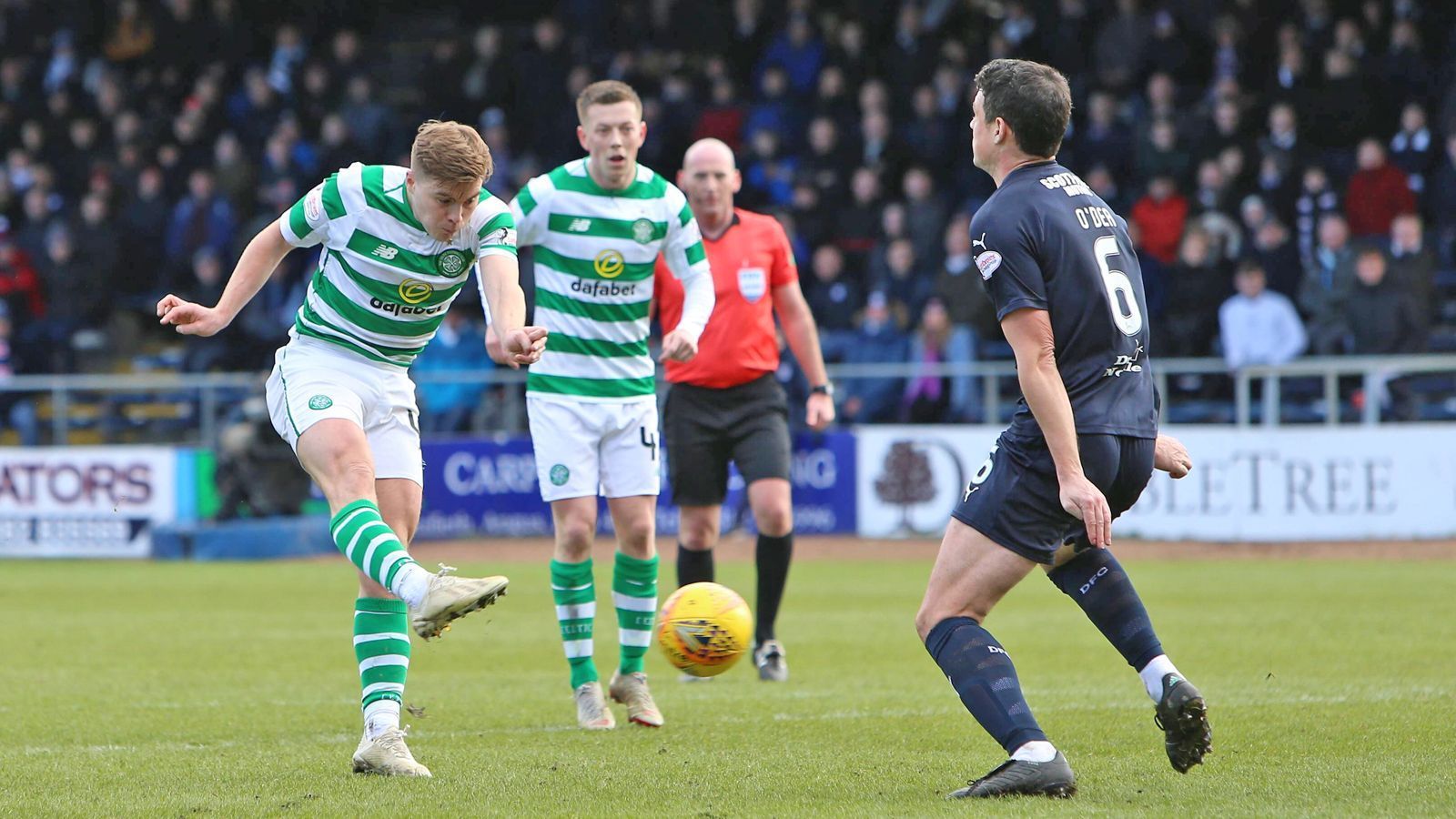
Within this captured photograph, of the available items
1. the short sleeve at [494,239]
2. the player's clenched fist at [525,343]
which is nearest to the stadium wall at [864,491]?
the short sleeve at [494,239]

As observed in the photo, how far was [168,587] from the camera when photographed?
14516 mm

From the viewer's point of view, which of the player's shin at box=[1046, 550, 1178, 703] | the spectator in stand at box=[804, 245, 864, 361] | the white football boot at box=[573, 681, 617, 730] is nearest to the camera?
the player's shin at box=[1046, 550, 1178, 703]

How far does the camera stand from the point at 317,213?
592 cm

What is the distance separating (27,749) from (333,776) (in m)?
1.44

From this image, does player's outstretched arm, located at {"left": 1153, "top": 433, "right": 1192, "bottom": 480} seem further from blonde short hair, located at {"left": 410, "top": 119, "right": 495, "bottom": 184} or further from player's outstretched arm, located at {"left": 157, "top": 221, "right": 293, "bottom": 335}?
player's outstretched arm, located at {"left": 157, "top": 221, "right": 293, "bottom": 335}

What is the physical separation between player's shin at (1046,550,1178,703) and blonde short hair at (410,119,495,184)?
2.19 m

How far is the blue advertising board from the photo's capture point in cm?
1789

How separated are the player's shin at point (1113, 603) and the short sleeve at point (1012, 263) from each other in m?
0.87

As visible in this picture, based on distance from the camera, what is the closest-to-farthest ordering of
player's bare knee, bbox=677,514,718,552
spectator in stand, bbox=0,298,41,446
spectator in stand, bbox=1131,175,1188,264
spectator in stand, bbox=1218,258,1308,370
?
player's bare knee, bbox=677,514,718,552, spectator in stand, bbox=1218,258,1308,370, spectator in stand, bbox=1131,175,1188,264, spectator in stand, bbox=0,298,41,446

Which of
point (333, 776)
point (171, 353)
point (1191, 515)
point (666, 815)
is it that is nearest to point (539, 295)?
point (333, 776)

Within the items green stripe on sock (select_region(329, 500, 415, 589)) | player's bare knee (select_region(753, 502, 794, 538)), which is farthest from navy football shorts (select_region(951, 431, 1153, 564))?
player's bare knee (select_region(753, 502, 794, 538))

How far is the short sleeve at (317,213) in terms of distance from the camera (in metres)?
5.92

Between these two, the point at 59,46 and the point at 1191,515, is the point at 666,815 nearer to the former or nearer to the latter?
the point at 1191,515

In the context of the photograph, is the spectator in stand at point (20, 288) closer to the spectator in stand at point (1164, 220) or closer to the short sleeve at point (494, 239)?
the spectator in stand at point (1164, 220)
